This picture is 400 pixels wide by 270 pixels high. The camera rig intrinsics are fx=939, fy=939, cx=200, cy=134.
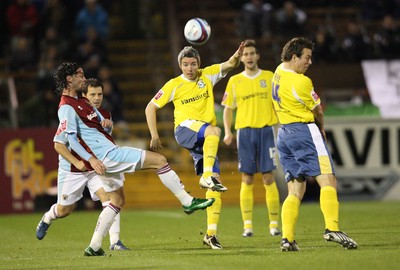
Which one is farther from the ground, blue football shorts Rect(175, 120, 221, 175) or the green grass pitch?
blue football shorts Rect(175, 120, 221, 175)

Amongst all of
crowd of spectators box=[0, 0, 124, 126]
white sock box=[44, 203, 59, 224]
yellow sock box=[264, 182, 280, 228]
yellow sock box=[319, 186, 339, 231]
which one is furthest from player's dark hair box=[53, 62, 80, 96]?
crowd of spectators box=[0, 0, 124, 126]

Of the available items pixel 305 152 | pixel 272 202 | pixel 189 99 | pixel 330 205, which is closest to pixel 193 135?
pixel 189 99

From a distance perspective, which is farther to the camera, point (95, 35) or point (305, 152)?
point (95, 35)

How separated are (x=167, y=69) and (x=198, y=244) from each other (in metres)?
11.9

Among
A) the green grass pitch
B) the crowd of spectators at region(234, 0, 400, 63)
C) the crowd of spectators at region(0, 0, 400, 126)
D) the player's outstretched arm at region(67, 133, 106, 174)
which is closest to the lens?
the green grass pitch

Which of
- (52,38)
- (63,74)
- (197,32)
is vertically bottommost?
(52,38)

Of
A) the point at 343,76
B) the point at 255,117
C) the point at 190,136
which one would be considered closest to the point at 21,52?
the point at 343,76

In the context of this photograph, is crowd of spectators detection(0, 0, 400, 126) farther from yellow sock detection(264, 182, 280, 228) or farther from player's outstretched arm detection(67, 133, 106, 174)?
player's outstretched arm detection(67, 133, 106, 174)

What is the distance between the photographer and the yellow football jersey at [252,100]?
1340 cm

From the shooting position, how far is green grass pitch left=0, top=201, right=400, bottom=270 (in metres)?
9.49

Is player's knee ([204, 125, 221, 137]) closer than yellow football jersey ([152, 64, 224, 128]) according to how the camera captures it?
Yes

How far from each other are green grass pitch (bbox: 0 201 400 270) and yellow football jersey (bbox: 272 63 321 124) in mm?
1500

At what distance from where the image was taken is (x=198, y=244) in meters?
11.9

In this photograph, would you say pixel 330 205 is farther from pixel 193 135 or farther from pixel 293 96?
pixel 193 135
